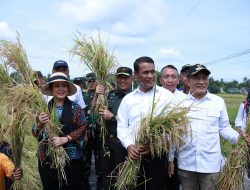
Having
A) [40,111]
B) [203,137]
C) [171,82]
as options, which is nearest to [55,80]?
[40,111]

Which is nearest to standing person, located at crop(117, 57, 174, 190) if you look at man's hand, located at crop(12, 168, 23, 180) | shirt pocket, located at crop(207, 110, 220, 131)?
→ shirt pocket, located at crop(207, 110, 220, 131)

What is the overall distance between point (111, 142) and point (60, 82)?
896 mm

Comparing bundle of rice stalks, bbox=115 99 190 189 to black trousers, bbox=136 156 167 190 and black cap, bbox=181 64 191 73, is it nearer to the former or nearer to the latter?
black trousers, bbox=136 156 167 190

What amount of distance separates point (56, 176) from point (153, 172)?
40.1 inches

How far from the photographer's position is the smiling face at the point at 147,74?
9.75 feet

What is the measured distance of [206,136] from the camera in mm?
2889

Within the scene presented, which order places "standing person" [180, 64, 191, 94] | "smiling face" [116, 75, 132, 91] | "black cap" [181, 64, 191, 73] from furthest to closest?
"black cap" [181, 64, 191, 73] < "standing person" [180, 64, 191, 94] < "smiling face" [116, 75, 132, 91]

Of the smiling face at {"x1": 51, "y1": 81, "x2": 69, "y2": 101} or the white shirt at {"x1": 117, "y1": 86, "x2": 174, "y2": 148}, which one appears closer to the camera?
the white shirt at {"x1": 117, "y1": 86, "x2": 174, "y2": 148}

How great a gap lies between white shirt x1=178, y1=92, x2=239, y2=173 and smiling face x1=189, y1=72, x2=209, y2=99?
0.19ft

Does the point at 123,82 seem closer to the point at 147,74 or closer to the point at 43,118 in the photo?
the point at 147,74

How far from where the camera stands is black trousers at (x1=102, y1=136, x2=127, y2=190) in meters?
3.41

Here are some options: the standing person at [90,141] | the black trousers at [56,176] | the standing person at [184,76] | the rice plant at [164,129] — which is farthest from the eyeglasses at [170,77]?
the black trousers at [56,176]

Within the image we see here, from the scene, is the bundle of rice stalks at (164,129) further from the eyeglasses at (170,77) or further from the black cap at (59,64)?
the black cap at (59,64)

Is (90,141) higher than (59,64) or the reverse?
the reverse
